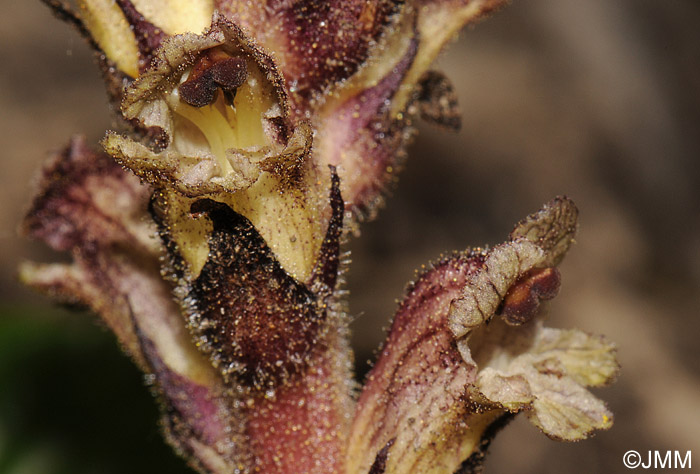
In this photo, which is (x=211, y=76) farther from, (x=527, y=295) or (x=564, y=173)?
(x=564, y=173)

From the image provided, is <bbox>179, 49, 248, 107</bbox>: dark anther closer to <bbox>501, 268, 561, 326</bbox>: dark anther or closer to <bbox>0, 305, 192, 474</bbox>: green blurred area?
<bbox>501, 268, 561, 326</bbox>: dark anther

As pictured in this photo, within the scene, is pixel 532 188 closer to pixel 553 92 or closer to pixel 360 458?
pixel 553 92

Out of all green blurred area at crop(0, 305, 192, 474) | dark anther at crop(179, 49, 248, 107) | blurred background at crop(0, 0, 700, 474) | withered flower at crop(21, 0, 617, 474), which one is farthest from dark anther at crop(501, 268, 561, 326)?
blurred background at crop(0, 0, 700, 474)

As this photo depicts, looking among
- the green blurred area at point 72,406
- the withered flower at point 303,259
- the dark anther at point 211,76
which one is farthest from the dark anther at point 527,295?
the green blurred area at point 72,406

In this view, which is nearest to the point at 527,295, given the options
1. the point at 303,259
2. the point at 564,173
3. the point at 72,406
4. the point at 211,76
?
the point at 303,259

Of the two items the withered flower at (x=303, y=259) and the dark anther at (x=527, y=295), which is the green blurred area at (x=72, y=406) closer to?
the withered flower at (x=303, y=259)

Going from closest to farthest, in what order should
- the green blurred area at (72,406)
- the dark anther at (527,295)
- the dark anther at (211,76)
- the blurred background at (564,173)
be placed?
1. the dark anther at (211,76)
2. the dark anther at (527,295)
3. the green blurred area at (72,406)
4. the blurred background at (564,173)

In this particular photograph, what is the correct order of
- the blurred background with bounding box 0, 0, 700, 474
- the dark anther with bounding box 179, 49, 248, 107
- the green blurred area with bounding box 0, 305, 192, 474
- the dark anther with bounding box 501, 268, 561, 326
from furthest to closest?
the blurred background with bounding box 0, 0, 700, 474 < the green blurred area with bounding box 0, 305, 192, 474 < the dark anther with bounding box 501, 268, 561, 326 < the dark anther with bounding box 179, 49, 248, 107
